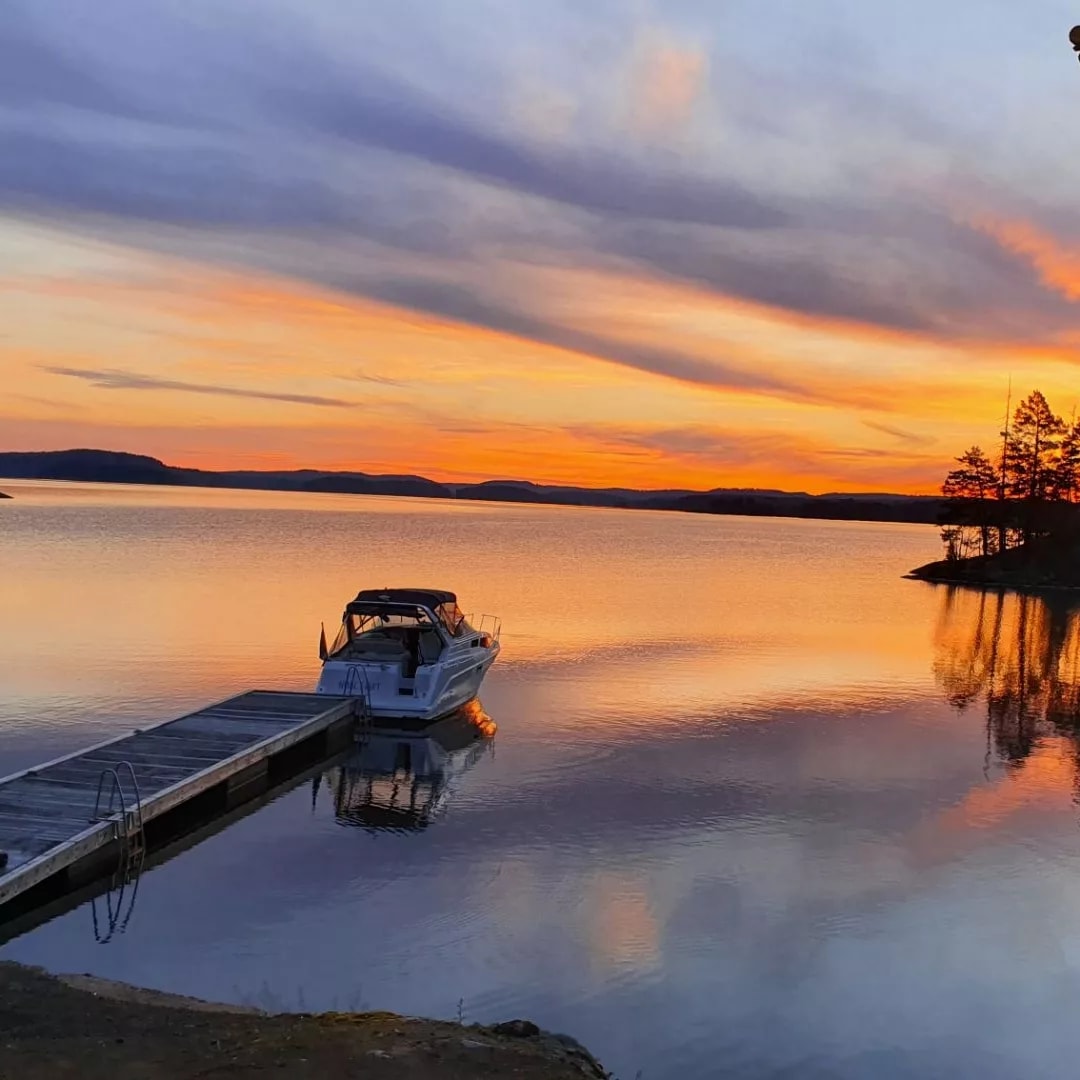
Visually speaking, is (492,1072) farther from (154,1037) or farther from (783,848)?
(783,848)

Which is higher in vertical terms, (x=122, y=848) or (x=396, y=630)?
(x=396, y=630)

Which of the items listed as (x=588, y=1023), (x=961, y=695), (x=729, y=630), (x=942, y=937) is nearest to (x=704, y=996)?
(x=588, y=1023)

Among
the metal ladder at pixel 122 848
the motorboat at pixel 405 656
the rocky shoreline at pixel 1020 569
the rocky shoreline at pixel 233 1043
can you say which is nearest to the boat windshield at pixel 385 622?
the motorboat at pixel 405 656

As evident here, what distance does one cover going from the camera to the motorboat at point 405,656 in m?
23.5

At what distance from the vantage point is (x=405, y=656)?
2459 cm

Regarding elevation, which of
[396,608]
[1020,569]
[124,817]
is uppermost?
[1020,569]

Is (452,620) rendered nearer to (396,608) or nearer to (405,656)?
(396,608)

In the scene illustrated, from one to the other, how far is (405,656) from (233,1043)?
649 inches

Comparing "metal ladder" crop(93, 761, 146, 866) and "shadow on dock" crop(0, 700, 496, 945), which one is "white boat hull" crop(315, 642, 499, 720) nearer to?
"shadow on dock" crop(0, 700, 496, 945)

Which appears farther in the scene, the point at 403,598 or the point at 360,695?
the point at 403,598

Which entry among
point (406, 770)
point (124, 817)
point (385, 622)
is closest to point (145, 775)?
point (124, 817)

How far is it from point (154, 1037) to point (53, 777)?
774cm

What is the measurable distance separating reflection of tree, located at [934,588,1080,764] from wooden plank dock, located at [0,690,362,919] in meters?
14.7

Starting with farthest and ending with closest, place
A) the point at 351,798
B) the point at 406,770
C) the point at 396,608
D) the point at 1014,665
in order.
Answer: the point at 1014,665
the point at 396,608
the point at 406,770
the point at 351,798
